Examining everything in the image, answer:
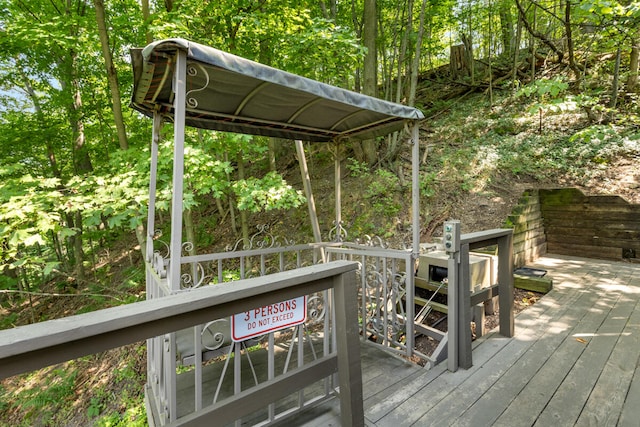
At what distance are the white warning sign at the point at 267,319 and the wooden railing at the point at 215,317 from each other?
0.17 meters

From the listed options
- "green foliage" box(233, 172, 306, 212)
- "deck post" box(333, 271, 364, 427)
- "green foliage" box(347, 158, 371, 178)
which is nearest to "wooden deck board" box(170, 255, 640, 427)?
"deck post" box(333, 271, 364, 427)

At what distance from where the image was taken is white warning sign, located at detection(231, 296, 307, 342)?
1.42m

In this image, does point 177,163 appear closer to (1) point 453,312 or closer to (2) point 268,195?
(2) point 268,195

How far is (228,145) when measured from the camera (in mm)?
4758

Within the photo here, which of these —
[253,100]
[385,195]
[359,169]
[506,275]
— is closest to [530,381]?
[506,275]

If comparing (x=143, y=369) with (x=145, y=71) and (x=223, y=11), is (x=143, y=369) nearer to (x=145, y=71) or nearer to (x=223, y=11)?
(x=145, y=71)

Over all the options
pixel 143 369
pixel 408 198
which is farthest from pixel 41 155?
pixel 408 198

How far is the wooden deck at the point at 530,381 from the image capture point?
1.82 metres

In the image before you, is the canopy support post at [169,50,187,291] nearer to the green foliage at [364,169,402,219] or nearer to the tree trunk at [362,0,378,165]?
the green foliage at [364,169,402,219]

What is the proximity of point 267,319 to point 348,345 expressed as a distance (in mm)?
429

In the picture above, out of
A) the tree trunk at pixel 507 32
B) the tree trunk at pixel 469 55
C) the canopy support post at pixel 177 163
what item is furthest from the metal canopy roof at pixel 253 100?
the tree trunk at pixel 507 32

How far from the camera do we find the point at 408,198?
6438 mm

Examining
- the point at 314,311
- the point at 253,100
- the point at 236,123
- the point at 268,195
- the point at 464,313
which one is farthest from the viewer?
the point at 268,195

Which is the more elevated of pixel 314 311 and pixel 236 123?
pixel 236 123
